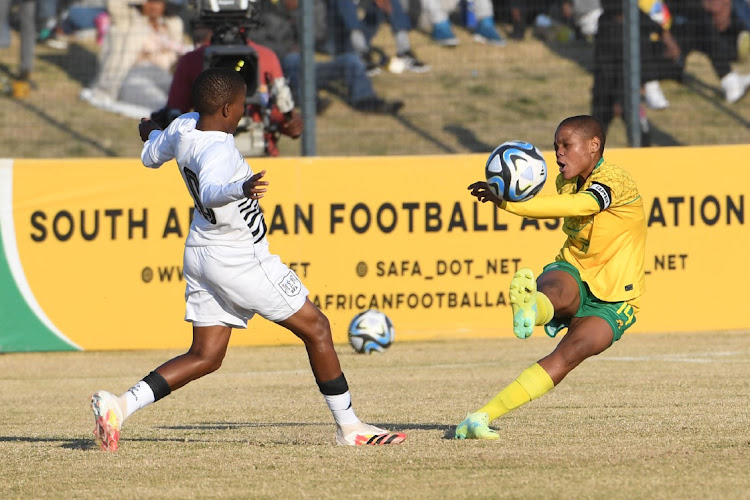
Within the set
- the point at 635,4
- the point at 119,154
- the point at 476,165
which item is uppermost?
the point at 635,4

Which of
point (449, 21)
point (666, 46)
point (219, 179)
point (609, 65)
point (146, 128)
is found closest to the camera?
point (219, 179)

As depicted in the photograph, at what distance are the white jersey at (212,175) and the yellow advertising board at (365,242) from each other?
17.3 ft

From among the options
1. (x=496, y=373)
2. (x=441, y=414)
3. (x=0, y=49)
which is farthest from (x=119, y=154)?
(x=441, y=414)

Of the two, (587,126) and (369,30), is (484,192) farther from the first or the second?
(369,30)

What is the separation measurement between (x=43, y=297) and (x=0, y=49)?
25.8 feet

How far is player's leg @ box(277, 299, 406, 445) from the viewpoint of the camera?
21.7ft

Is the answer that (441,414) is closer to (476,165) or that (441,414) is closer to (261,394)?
(261,394)

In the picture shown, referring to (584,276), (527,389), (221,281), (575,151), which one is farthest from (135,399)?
(575,151)

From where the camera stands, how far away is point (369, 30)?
17.6 m

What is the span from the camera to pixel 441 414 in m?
7.92

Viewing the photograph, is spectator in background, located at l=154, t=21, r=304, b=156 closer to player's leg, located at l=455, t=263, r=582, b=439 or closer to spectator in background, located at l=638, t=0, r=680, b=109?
player's leg, located at l=455, t=263, r=582, b=439

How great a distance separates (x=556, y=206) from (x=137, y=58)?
447 inches

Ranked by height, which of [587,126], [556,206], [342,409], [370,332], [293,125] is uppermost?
[587,126]

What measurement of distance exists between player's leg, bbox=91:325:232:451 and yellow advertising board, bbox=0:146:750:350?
5.21 meters
